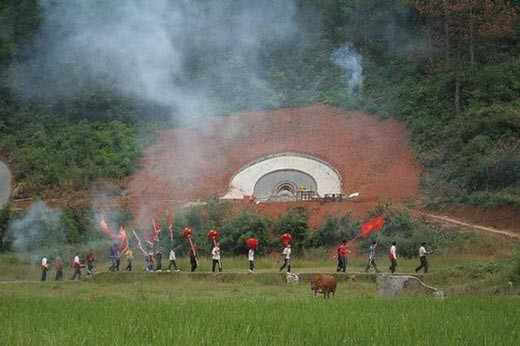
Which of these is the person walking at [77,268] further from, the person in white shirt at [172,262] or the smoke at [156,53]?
the smoke at [156,53]

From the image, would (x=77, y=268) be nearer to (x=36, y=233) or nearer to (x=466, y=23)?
(x=36, y=233)

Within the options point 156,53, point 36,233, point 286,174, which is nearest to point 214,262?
point 36,233

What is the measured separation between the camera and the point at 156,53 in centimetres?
5072

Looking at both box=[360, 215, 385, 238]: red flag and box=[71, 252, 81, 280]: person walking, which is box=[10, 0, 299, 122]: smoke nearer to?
box=[360, 215, 385, 238]: red flag

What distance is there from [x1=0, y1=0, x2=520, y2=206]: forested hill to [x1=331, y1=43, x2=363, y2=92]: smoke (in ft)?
0.35

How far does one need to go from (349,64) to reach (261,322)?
41228 mm

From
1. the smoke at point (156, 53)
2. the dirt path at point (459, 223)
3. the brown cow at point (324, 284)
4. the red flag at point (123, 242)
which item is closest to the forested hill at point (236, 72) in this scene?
the smoke at point (156, 53)

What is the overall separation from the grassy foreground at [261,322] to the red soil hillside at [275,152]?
19994mm

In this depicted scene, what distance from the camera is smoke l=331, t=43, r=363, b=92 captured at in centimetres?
4703

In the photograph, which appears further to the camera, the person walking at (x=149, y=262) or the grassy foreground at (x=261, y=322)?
the person walking at (x=149, y=262)

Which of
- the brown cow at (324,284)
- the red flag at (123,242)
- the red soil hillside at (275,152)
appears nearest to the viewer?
the brown cow at (324,284)

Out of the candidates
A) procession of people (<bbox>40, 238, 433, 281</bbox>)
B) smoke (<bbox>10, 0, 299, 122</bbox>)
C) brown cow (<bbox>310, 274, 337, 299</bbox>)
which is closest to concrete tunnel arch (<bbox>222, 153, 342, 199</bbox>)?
smoke (<bbox>10, 0, 299, 122</bbox>)

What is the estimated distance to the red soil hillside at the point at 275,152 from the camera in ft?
116

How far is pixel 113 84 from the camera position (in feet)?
161
